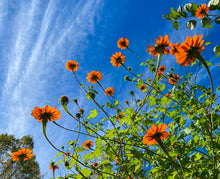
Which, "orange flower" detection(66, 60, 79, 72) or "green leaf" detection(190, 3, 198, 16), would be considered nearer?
"green leaf" detection(190, 3, 198, 16)

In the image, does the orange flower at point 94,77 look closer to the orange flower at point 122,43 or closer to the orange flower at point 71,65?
the orange flower at point 71,65

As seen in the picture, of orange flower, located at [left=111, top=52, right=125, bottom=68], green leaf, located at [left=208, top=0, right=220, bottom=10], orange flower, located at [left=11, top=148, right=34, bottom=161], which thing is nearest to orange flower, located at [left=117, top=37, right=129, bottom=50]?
orange flower, located at [left=111, top=52, right=125, bottom=68]

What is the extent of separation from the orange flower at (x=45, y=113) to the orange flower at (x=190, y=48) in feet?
5.23

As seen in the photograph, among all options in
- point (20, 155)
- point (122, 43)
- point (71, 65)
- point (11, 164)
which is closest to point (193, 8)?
point (122, 43)

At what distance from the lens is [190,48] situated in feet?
4.45

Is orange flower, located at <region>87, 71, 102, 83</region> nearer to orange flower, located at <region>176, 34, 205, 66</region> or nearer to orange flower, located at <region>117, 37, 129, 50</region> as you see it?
orange flower, located at <region>117, 37, 129, 50</region>

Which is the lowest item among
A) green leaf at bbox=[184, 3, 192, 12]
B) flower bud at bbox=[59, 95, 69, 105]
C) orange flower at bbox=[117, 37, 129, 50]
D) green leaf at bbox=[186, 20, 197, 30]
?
green leaf at bbox=[186, 20, 197, 30]

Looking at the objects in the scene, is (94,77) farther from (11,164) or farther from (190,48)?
(11,164)

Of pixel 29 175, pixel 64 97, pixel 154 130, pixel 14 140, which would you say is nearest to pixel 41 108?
pixel 64 97

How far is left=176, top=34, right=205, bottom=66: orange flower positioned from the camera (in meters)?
1.33

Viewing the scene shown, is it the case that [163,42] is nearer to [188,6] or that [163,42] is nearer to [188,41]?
[188,41]

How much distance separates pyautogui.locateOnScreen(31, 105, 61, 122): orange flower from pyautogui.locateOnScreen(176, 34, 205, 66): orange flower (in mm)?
1593

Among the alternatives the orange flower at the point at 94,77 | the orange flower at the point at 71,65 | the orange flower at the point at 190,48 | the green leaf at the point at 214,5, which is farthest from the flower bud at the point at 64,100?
the green leaf at the point at 214,5

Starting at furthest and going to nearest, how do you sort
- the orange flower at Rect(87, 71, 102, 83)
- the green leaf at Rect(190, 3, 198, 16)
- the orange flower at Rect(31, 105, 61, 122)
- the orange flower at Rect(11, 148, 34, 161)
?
the orange flower at Rect(87, 71, 102, 83)
the orange flower at Rect(11, 148, 34, 161)
the orange flower at Rect(31, 105, 61, 122)
the green leaf at Rect(190, 3, 198, 16)
